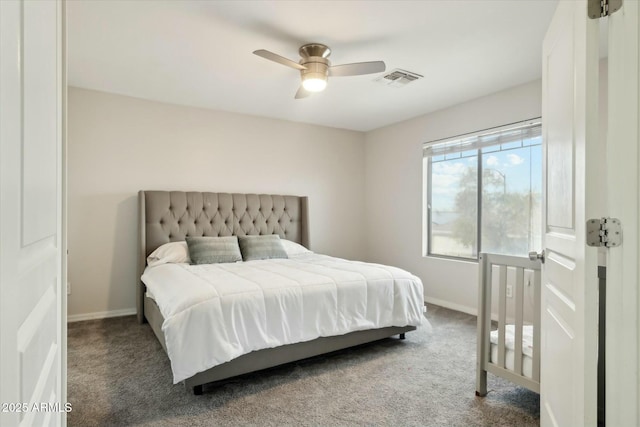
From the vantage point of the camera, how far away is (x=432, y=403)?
82.0 inches

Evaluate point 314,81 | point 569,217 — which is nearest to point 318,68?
point 314,81

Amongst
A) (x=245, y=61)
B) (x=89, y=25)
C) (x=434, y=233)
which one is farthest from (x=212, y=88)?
(x=434, y=233)

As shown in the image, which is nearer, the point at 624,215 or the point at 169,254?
the point at 624,215

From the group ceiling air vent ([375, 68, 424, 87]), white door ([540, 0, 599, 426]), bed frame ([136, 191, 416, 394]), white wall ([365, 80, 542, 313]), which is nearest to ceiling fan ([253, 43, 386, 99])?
ceiling air vent ([375, 68, 424, 87])

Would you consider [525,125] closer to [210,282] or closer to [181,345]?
[210,282]

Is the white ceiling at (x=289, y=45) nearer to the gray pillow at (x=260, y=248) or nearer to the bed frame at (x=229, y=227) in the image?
the bed frame at (x=229, y=227)

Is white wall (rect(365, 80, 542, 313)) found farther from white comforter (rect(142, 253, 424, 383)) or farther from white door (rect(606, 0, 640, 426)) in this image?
white door (rect(606, 0, 640, 426))

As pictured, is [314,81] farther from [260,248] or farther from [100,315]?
[100,315]

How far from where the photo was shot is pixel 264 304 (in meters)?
2.29

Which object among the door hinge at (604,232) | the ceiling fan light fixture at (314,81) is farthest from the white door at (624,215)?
the ceiling fan light fixture at (314,81)

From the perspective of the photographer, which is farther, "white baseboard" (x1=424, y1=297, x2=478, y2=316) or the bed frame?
"white baseboard" (x1=424, y1=297, x2=478, y2=316)

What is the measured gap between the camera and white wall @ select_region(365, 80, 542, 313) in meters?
3.62

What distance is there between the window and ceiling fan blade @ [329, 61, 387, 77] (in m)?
1.84

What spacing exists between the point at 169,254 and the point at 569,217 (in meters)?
3.32
